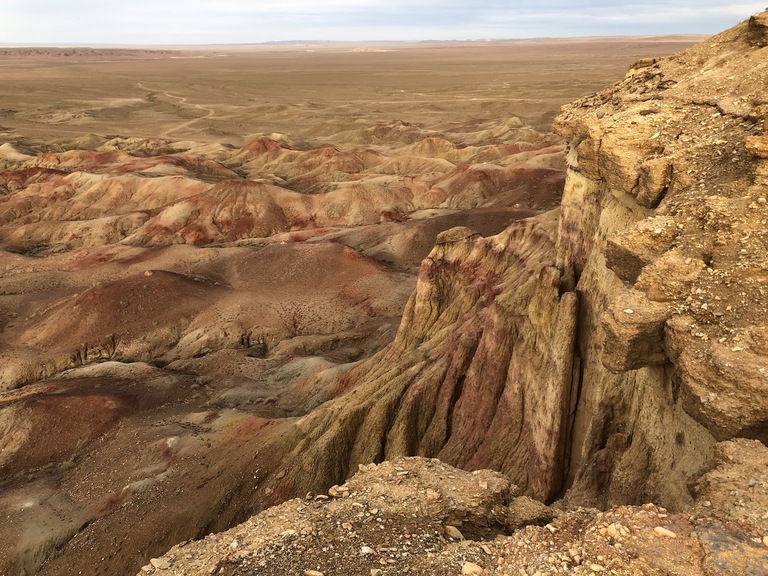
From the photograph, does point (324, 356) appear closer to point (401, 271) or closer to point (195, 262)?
point (401, 271)

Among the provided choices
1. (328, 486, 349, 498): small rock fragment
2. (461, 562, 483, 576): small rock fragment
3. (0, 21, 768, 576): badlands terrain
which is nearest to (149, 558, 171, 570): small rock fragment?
(0, 21, 768, 576): badlands terrain

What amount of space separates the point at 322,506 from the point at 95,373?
25.6 m

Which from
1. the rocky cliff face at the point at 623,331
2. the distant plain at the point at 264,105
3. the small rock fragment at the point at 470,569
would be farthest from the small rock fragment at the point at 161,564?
the distant plain at the point at 264,105

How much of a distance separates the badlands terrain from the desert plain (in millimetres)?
177

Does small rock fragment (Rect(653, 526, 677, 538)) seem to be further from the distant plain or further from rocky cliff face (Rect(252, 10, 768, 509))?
the distant plain

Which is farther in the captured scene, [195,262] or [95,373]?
[195,262]

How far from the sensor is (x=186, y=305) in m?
37.5

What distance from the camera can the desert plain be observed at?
64.2ft

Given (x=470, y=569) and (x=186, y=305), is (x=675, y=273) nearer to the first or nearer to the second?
(x=470, y=569)

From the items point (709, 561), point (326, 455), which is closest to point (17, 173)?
point (326, 455)

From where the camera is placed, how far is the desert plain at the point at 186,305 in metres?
19.6

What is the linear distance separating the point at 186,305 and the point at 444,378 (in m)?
24.6

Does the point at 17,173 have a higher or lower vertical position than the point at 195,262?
higher

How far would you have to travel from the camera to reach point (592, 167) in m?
13.2
